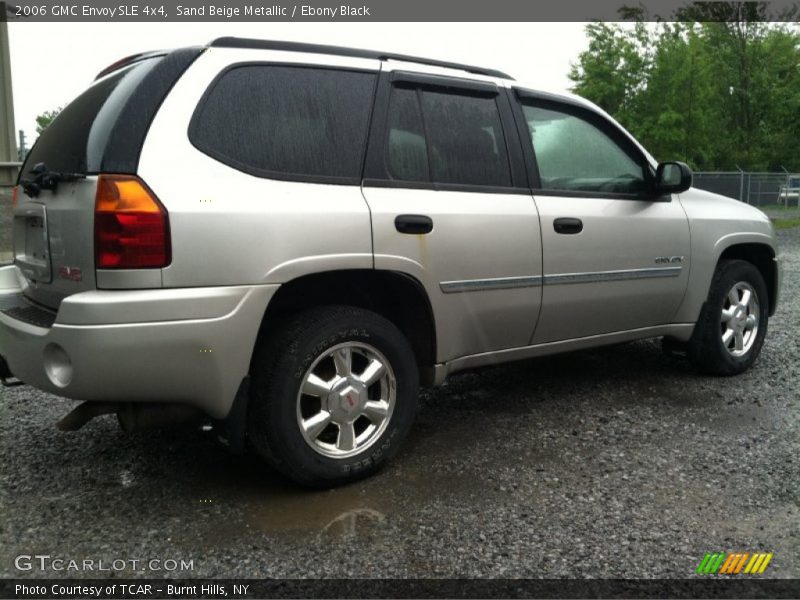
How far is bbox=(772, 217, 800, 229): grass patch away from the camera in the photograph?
74.0 feet

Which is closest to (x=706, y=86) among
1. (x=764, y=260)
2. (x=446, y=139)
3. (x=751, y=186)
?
(x=751, y=186)

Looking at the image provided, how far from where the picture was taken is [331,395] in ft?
10.5

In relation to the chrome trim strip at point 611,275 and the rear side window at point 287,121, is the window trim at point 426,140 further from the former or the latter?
the chrome trim strip at point 611,275

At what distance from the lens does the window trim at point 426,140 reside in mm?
3408

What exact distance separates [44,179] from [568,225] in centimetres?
253

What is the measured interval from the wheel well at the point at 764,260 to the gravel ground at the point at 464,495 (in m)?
1.04

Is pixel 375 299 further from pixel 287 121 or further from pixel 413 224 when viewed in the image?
pixel 287 121

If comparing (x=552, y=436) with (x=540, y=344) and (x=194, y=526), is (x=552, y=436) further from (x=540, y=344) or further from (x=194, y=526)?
(x=194, y=526)

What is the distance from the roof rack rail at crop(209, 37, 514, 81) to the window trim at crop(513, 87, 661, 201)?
0.24 meters

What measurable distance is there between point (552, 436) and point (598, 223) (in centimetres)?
120

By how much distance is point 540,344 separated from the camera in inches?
162

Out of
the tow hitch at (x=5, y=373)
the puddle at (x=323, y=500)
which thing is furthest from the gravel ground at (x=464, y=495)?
the tow hitch at (x=5, y=373)

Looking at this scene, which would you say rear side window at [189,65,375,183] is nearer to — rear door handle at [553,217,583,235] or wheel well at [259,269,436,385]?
wheel well at [259,269,436,385]

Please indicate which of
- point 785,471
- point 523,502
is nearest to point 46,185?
point 523,502
